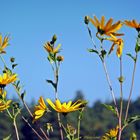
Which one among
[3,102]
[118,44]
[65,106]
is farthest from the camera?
[3,102]

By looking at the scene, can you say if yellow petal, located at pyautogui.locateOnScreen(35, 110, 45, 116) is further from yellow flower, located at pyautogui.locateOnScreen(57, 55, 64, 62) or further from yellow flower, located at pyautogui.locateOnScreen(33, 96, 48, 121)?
yellow flower, located at pyautogui.locateOnScreen(57, 55, 64, 62)

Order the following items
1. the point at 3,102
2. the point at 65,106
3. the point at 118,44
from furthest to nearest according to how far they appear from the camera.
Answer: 1. the point at 3,102
2. the point at 65,106
3. the point at 118,44

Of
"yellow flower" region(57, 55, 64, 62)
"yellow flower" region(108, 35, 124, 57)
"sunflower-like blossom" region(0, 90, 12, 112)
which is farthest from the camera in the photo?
"yellow flower" region(57, 55, 64, 62)

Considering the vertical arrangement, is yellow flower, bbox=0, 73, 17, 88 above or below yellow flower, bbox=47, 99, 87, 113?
above

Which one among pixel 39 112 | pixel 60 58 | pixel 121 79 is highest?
pixel 60 58

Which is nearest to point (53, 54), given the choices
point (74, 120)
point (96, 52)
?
point (96, 52)

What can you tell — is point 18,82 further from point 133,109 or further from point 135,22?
point 133,109

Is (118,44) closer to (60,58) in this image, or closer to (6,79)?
(60,58)

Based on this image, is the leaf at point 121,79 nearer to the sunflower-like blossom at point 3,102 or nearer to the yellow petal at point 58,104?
the yellow petal at point 58,104

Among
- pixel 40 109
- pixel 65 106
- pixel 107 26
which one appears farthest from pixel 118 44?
pixel 40 109

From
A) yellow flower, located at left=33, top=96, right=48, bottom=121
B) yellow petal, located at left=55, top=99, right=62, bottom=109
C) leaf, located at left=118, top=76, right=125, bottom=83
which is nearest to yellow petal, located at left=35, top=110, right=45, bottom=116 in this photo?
yellow flower, located at left=33, top=96, right=48, bottom=121

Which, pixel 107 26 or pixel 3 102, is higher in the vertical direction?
pixel 107 26

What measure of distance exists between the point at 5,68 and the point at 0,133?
6843 cm

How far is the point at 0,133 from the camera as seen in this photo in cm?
7056
